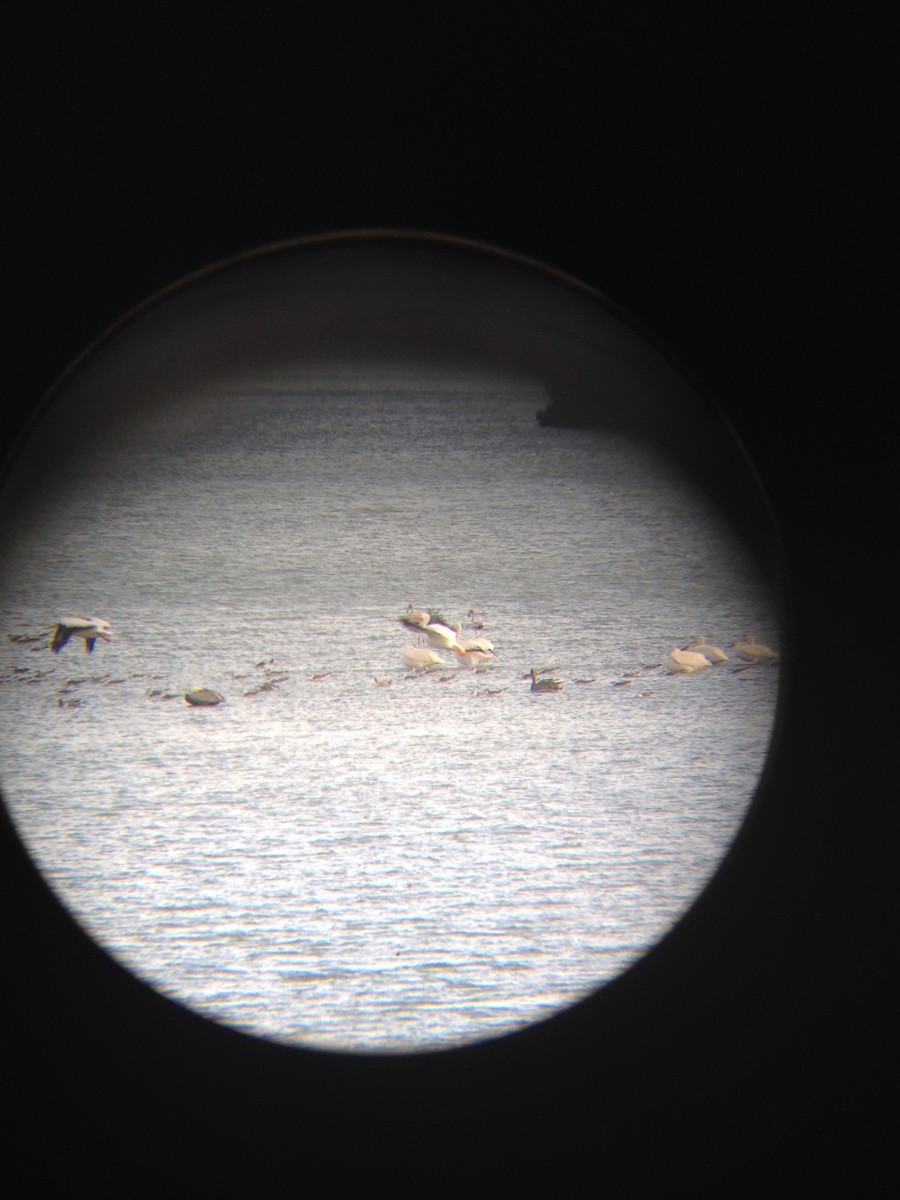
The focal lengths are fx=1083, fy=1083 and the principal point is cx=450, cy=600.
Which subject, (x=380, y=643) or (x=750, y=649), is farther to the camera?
(x=380, y=643)

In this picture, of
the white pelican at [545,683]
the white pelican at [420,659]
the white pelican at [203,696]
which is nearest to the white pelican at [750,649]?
the white pelican at [545,683]

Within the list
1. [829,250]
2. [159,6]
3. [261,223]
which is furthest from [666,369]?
[159,6]

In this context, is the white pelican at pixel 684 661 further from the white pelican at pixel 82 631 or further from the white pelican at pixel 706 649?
the white pelican at pixel 82 631

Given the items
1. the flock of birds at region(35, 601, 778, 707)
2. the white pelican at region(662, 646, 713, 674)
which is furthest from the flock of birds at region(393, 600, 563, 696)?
the white pelican at region(662, 646, 713, 674)

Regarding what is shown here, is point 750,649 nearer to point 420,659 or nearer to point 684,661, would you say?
point 684,661

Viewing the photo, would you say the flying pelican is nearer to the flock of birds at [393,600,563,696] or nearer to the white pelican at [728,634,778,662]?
the flock of birds at [393,600,563,696]

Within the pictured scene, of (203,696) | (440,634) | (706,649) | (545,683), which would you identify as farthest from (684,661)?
(203,696)
